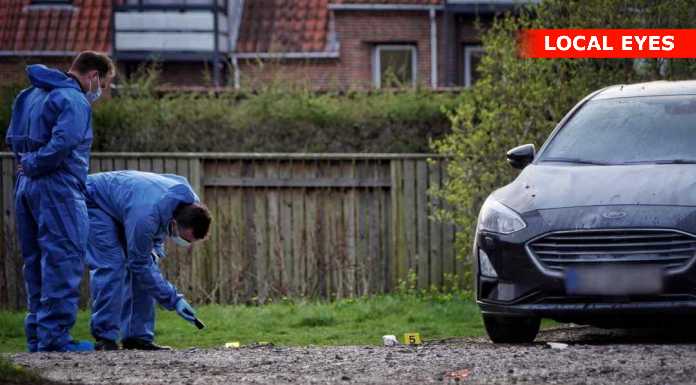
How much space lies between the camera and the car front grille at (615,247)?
7898 millimetres

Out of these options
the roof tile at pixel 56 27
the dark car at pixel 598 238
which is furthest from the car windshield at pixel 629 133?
the roof tile at pixel 56 27

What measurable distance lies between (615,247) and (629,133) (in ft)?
4.67

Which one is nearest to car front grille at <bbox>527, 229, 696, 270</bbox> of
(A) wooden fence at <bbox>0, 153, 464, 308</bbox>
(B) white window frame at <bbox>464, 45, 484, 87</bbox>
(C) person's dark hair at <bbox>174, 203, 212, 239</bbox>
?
(C) person's dark hair at <bbox>174, 203, 212, 239</bbox>

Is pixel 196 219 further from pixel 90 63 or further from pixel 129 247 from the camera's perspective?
pixel 90 63

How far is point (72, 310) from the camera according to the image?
905 cm

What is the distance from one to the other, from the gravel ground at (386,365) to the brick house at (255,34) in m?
21.4

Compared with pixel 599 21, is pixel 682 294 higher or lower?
lower

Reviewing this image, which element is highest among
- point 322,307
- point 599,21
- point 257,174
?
point 599,21

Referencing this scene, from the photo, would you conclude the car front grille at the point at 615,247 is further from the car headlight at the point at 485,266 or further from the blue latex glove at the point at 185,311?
the blue latex glove at the point at 185,311

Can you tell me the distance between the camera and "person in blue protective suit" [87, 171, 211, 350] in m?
8.99

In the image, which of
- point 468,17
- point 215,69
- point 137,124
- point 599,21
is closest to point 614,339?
point 599,21

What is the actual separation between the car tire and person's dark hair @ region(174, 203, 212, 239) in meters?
1.92

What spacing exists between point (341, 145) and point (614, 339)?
6.18 meters

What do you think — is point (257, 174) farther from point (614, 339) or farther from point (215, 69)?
point (215, 69)
